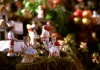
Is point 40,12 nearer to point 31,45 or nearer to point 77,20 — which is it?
point 77,20

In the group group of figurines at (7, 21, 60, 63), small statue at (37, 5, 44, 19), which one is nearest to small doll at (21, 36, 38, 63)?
group of figurines at (7, 21, 60, 63)

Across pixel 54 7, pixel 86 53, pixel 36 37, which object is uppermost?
pixel 54 7

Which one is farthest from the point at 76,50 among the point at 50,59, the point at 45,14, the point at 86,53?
the point at 50,59

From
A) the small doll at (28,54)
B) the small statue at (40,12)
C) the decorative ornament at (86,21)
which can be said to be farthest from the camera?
the decorative ornament at (86,21)

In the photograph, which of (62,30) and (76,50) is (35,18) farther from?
(76,50)

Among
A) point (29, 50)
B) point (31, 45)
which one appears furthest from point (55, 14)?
point (29, 50)

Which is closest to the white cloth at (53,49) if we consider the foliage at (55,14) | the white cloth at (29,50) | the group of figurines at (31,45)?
the group of figurines at (31,45)

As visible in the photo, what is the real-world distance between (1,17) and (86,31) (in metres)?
0.89

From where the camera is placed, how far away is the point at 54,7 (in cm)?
298

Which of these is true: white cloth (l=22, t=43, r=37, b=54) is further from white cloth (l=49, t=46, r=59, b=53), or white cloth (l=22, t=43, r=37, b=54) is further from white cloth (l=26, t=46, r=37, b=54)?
white cloth (l=49, t=46, r=59, b=53)

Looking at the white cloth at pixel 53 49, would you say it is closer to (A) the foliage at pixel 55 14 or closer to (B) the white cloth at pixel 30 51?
(B) the white cloth at pixel 30 51

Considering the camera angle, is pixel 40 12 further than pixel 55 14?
No

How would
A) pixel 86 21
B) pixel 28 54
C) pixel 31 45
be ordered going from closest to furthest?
1. pixel 28 54
2. pixel 31 45
3. pixel 86 21

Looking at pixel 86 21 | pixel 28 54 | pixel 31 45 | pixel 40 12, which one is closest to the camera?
pixel 28 54
